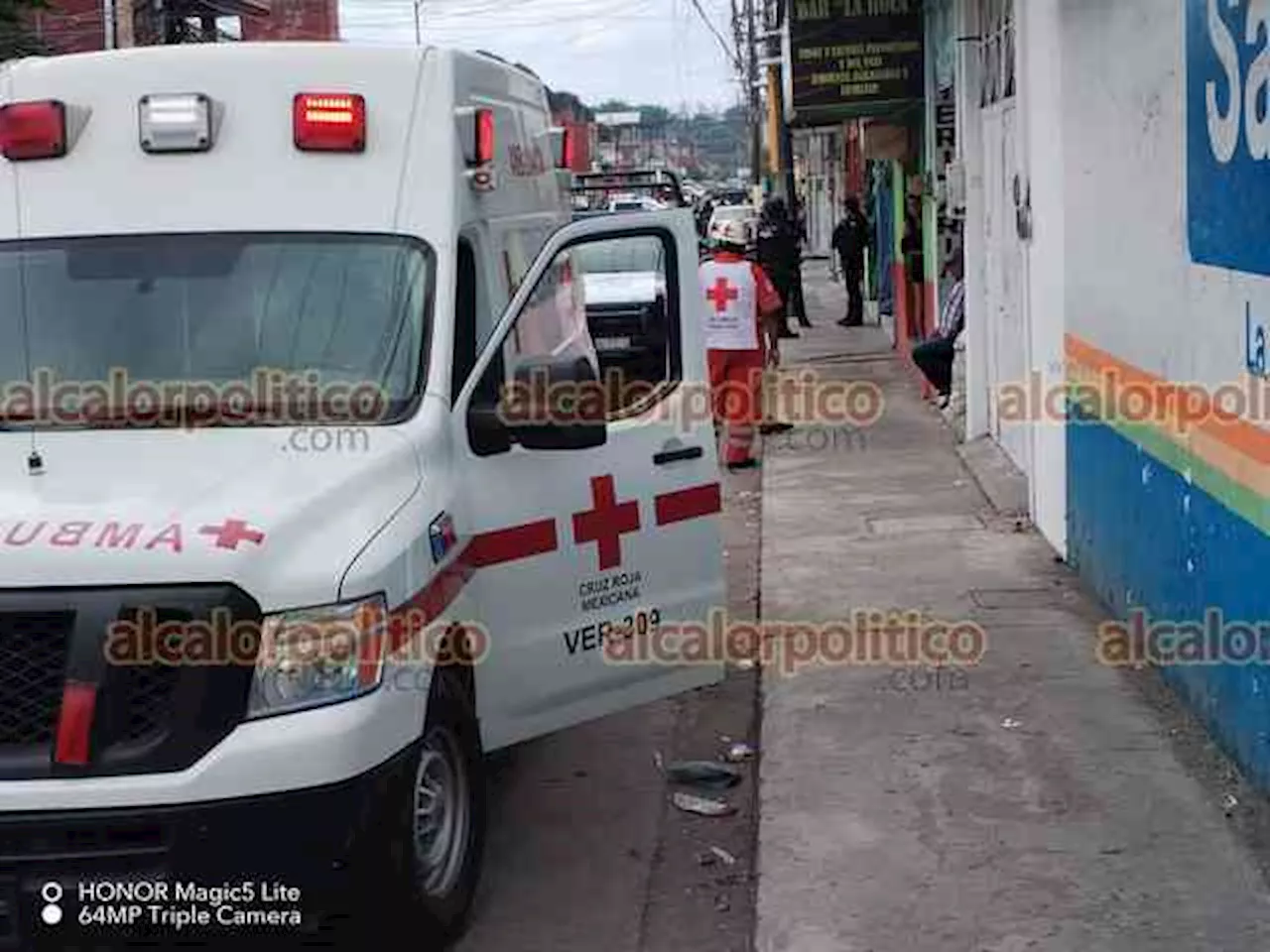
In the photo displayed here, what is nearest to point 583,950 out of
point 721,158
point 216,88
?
point 216,88

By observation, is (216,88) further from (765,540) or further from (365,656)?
(765,540)

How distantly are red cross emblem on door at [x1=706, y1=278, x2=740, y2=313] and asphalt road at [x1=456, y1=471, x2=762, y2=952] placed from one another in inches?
219

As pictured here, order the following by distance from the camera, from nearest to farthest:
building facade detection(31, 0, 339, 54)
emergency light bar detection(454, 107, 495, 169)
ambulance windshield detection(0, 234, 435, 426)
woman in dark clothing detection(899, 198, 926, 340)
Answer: ambulance windshield detection(0, 234, 435, 426)
emergency light bar detection(454, 107, 495, 169)
woman in dark clothing detection(899, 198, 926, 340)
building facade detection(31, 0, 339, 54)

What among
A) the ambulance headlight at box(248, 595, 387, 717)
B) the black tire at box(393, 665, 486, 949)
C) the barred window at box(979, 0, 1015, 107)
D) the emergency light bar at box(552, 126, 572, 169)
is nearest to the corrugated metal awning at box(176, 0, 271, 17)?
the barred window at box(979, 0, 1015, 107)

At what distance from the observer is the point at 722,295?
12.9 meters

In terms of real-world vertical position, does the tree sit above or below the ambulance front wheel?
above

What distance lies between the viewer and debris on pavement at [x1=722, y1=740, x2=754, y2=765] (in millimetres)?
6738

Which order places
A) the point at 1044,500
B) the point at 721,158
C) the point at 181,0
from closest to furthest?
the point at 1044,500 < the point at 181,0 < the point at 721,158

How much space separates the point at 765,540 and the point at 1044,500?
1665 mm

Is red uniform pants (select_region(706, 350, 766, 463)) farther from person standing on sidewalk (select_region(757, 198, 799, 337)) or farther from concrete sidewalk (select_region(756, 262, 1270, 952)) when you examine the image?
person standing on sidewalk (select_region(757, 198, 799, 337))

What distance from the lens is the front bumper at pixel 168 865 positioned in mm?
4043

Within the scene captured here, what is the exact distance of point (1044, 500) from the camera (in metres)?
9.70

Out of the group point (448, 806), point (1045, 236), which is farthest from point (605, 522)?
point (1045, 236)

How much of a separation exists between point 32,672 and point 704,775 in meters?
3.03
